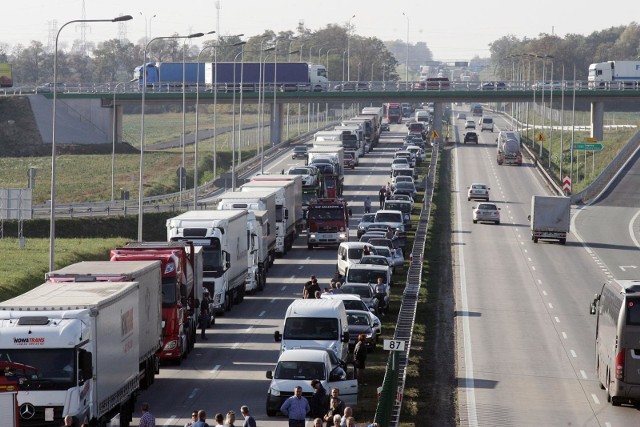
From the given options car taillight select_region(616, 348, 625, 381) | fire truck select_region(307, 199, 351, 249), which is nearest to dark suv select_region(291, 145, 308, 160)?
fire truck select_region(307, 199, 351, 249)

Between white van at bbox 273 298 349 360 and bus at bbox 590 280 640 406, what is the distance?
636cm

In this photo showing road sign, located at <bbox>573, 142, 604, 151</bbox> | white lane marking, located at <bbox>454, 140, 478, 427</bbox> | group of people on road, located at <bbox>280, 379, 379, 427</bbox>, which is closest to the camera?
group of people on road, located at <bbox>280, 379, 379, 427</bbox>

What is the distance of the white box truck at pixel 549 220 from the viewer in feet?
233

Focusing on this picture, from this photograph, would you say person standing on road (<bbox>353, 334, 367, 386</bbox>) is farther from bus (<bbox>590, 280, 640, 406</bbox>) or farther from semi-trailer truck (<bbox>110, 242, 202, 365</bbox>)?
bus (<bbox>590, 280, 640, 406</bbox>)

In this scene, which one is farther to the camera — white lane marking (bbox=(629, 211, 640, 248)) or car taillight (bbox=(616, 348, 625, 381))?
white lane marking (bbox=(629, 211, 640, 248))

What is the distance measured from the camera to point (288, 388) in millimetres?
30281

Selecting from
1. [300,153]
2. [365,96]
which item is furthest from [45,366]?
[365,96]

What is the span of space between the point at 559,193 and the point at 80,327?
73132 millimetres

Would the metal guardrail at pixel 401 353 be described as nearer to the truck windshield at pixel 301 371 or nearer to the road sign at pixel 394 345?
the road sign at pixel 394 345

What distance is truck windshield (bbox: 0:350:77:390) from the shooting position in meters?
25.4

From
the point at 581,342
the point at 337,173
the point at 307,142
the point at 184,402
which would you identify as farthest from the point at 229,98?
the point at 184,402

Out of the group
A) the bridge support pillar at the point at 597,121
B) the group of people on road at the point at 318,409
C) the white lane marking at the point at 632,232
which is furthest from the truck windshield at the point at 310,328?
the bridge support pillar at the point at 597,121

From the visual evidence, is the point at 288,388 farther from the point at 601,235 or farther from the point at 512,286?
the point at 601,235

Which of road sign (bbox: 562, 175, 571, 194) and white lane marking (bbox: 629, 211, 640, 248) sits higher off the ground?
road sign (bbox: 562, 175, 571, 194)
